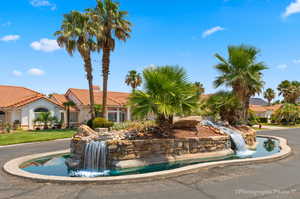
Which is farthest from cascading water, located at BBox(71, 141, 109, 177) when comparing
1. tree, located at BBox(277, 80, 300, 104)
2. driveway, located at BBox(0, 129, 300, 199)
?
tree, located at BBox(277, 80, 300, 104)

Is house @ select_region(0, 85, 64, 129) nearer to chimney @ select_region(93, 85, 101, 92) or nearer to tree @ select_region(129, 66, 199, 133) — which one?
chimney @ select_region(93, 85, 101, 92)

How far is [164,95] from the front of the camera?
9.27m

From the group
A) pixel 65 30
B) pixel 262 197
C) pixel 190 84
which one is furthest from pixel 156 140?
pixel 65 30

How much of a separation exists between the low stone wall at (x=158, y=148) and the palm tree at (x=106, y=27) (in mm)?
16511

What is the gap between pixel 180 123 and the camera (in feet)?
37.5

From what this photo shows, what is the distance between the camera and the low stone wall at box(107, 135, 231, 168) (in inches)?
329

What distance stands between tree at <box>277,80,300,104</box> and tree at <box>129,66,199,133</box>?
1881 inches

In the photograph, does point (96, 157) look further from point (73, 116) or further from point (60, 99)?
point (60, 99)

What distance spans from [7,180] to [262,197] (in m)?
7.08

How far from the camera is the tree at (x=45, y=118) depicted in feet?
91.9

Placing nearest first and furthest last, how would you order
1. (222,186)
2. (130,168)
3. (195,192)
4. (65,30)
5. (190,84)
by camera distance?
(195,192), (222,186), (130,168), (190,84), (65,30)

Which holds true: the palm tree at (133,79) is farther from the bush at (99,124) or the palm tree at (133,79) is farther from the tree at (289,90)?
the tree at (289,90)

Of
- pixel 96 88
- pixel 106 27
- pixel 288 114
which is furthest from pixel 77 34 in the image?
pixel 288 114

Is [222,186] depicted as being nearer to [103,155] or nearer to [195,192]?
[195,192]
